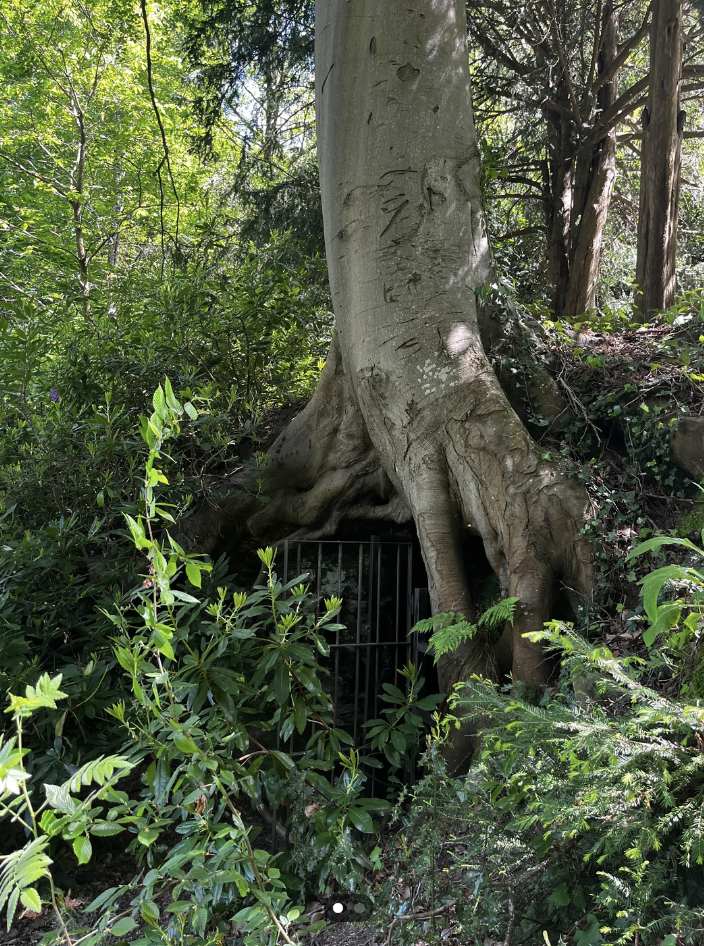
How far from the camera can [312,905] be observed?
324 centimetres

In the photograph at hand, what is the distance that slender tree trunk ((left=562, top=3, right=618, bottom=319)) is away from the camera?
7.22 m

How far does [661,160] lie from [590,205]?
152 centimetres

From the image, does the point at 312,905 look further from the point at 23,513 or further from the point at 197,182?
the point at 197,182

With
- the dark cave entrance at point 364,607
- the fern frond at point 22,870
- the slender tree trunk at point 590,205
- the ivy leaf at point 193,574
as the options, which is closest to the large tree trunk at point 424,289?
the dark cave entrance at point 364,607

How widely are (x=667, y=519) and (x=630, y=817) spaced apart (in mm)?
2024

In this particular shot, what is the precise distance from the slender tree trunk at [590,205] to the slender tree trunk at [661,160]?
1.24 m

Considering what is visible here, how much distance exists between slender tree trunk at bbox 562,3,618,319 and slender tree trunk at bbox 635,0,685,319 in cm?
124

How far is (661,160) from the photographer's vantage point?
18.9ft

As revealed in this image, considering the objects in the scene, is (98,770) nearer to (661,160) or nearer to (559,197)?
(661,160)

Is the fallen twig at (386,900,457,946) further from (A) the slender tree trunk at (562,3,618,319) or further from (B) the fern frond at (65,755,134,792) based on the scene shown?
(A) the slender tree trunk at (562,3,618,319)

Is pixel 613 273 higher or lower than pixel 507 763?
higher

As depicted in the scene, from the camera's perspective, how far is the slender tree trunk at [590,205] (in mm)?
7219

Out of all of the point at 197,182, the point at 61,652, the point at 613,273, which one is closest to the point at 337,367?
the point at 61,652

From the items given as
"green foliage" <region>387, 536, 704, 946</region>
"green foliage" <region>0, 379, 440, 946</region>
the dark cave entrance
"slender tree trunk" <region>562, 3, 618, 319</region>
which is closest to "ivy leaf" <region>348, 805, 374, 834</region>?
"green foliage" <region>0, 379, 440, 946</region>
